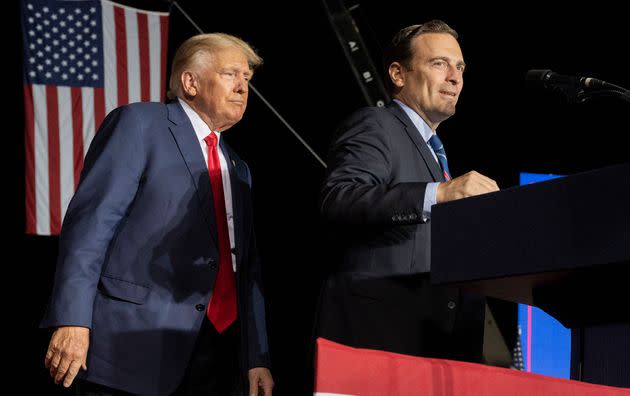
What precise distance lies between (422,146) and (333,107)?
7.72 feet

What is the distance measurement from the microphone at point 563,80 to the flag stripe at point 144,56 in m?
2.72

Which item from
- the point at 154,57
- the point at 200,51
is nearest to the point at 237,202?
the point at 200,51

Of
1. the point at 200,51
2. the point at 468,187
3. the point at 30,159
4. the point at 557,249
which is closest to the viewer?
the point at 557,249

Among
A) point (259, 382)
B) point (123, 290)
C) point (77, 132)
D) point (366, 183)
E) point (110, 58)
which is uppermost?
point (110, 58)

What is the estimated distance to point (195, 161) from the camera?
2316 millimetres

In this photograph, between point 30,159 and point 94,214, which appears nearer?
point 94,214

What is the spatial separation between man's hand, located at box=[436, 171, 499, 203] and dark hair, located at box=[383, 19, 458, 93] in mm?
808

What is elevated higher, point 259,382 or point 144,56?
point 144,56

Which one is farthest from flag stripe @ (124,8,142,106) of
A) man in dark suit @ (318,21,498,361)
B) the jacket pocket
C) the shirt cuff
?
the shirt cuff

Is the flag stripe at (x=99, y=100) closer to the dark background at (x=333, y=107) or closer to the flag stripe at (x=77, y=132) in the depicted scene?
the flag stripe at (x=77, y=132)

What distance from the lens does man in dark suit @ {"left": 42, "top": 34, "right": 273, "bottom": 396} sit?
2049mm

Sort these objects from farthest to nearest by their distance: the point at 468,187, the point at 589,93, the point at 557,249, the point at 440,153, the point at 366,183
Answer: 1. the point at 440,153
2. the point at 366,183
3. the point at 589,93
4. the point at 468,187
5. the point at 557,249

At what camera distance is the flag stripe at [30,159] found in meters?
4.08

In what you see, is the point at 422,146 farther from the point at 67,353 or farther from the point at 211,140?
the point at 67,353
